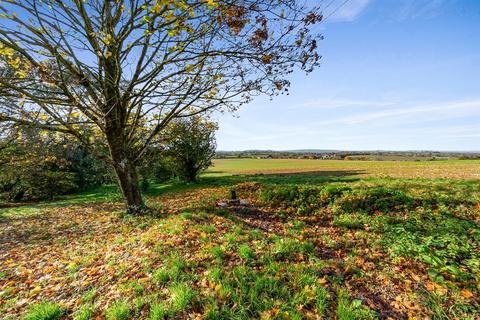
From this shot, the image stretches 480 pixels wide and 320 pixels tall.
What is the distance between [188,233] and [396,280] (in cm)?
525

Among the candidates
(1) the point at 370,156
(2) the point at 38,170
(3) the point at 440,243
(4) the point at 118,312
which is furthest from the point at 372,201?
(1) the point at 370,156

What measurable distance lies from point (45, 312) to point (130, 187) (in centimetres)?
714

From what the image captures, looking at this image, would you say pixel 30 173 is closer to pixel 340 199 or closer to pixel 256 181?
pixel 256 181

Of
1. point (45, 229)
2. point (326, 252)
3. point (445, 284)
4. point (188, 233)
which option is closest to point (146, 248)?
point (188, 233)

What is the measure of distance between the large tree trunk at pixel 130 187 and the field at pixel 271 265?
1.55 metres

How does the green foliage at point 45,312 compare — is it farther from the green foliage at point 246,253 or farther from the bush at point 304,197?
the bush at point 304,197

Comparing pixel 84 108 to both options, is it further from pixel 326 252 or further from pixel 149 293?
pixel 326 252

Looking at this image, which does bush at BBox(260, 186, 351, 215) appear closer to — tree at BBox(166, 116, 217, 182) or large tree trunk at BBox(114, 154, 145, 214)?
large tree trunk at BBox(114, 154, 145, 214)

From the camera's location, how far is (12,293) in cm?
504

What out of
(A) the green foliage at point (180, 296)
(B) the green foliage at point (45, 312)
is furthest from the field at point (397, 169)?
(B) the green foliage at point (45, 312)

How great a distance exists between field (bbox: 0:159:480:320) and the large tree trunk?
1.55 metres

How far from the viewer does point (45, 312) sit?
157 inches

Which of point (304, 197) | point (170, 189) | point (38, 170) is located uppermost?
point (38, 170)

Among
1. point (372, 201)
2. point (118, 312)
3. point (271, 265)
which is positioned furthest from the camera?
point (372, 201)
